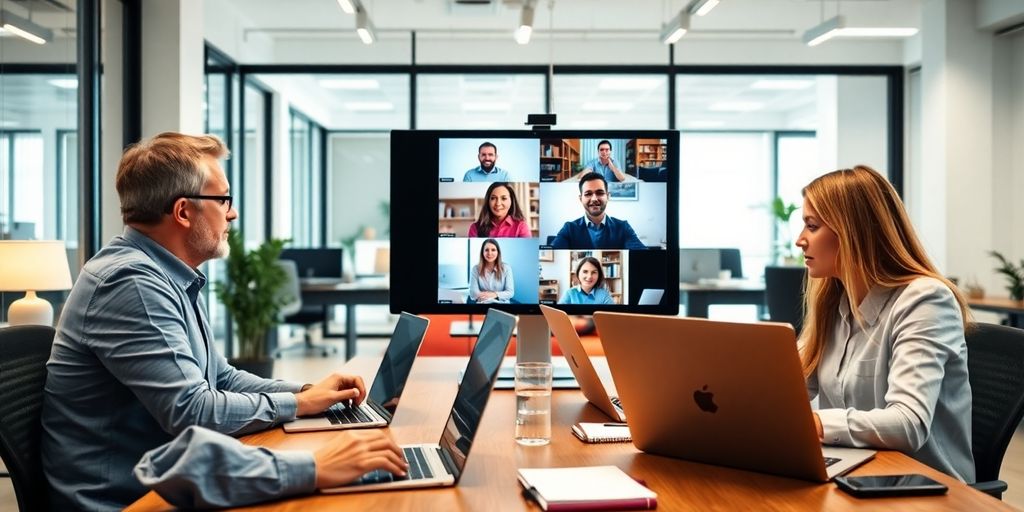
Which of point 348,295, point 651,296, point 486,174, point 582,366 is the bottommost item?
point 348,295

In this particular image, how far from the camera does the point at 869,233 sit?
5.46 ft

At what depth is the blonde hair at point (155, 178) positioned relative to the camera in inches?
62.5

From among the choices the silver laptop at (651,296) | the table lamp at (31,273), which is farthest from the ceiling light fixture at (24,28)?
the silver laptop at (651,296)

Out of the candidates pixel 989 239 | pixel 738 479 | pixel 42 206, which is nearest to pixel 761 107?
pixel 989 239

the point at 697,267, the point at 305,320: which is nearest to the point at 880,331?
the point at 697,267

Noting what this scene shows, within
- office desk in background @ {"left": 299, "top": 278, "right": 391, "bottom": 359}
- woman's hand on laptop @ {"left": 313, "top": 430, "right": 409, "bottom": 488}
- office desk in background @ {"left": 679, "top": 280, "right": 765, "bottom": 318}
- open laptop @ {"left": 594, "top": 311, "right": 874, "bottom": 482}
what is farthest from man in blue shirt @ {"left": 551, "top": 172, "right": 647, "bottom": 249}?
office desk in background @ {"left": 299, "top": 278, "right": 391, "bottom": 359}

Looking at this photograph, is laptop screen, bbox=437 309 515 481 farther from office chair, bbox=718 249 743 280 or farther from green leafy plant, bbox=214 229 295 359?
office chair, bbox=718 249 743 280

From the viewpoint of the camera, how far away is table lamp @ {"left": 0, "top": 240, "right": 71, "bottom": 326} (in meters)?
3.17

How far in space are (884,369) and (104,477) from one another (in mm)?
1411

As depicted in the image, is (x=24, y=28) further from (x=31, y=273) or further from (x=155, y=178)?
(x=155, y=178)

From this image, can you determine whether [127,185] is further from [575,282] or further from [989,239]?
[989,239]

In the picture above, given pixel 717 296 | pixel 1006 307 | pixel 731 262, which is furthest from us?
pixel 731 262

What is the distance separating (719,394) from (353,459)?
20.2 inches

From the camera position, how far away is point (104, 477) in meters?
1.43
